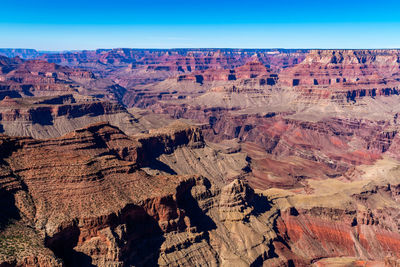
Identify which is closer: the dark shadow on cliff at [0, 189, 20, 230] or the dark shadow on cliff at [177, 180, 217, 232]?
the dark shadow on cliff at [0, 189, 20, 230]

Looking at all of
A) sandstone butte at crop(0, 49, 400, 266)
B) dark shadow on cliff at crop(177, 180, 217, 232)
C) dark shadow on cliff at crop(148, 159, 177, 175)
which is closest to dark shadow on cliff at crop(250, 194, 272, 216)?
sandstone butte at crop(0, 49, 400, 266)

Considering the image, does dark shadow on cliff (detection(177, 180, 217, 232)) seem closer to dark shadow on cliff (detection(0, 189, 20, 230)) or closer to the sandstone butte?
the sandstone butte

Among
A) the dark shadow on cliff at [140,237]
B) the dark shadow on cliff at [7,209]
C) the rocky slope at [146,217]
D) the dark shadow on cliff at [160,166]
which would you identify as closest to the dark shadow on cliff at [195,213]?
the rocky slope at [146,217]

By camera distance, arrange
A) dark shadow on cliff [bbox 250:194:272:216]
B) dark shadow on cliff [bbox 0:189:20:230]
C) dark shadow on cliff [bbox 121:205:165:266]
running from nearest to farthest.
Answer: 1. dark shadow on cliff [bbox 0:189:20:230]
2. dark shadow on cliff [bbox 121:205:165:266]
3. dark shadow on cliff [bbox 250:194:272:216]

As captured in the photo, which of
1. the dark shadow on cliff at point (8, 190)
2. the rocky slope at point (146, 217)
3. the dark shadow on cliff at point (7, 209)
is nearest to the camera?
the dark shadow on cliff at point (7, 209)

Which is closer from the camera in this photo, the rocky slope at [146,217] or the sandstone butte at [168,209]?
the rocky slope at [146,217]

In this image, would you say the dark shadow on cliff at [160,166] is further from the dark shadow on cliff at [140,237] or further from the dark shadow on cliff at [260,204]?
the dark shadow on cliff at [140,237]

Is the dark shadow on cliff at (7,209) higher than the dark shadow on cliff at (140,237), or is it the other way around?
the dark shadow on cliff at (7,209)

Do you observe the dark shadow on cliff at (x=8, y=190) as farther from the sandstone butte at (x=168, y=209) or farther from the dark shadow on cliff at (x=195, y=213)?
the dark shadow on cliff at (x=195, y=213)

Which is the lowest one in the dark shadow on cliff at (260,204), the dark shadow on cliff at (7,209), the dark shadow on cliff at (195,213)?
the dark shadow on cliff at (260,204)

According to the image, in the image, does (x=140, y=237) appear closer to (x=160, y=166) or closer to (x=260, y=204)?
(x=260, y=204)

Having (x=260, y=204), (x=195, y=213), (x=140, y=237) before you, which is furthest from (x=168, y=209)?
(x=260, y=204)

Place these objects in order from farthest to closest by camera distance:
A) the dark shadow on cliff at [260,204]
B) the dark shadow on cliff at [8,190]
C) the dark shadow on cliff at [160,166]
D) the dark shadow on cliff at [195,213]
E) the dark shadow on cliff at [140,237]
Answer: the dark shadow on cliff at [160,166]
the dark shadow on cliff at [260,204]
the dark shadow on cliff at [195,213]
the dark shadow on cliff at [140,237]
the dark shadow on cliff at [8,190]
